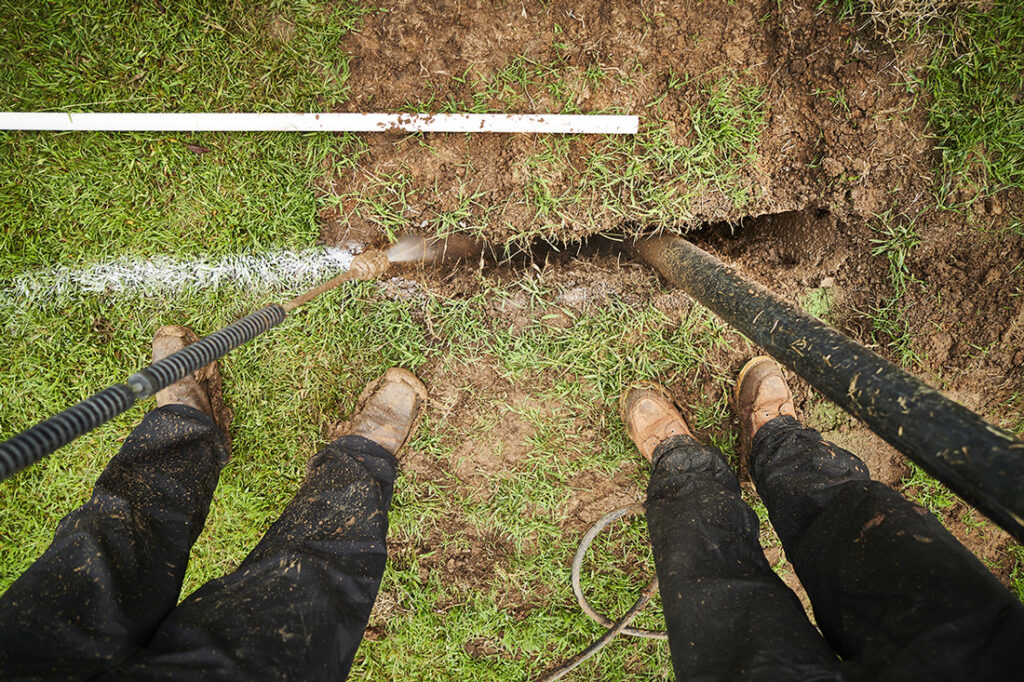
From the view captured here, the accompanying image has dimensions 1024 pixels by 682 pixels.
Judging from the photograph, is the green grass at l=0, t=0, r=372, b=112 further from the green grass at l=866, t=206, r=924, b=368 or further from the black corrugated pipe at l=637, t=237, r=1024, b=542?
the green grass at l=866, t=206, r=924, b=368

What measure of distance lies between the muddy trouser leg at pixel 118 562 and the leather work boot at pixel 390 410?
0.60 m

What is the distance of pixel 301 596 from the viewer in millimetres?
1514

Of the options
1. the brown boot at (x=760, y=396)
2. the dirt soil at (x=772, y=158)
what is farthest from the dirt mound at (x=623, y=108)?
the brown boot at (x=760, y=396)

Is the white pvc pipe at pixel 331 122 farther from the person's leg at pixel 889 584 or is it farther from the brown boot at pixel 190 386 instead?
the person's leg at pixel 889 584

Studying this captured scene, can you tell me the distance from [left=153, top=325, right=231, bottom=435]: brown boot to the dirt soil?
2.57 ft

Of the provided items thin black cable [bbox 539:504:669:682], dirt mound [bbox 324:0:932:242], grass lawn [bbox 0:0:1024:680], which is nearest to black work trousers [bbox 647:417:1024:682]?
thin black cable [bbox 539:504:669:682]

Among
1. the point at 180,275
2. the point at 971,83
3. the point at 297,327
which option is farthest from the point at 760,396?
the point at 180,275

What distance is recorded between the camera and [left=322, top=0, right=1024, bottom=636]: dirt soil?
7.06ft

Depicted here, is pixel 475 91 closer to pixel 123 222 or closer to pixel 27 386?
pixel 123 222

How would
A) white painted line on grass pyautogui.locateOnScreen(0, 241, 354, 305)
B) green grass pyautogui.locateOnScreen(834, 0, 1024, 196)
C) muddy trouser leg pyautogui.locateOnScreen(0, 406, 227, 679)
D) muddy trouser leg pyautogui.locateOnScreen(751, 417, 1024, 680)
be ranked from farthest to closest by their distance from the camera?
white painted line on grass pyautogui.locateOnScreen(0, 241, 354, 305)
green grass pyautogui.locateOnScreen(834, 0, 1024, 196)
muddy trouser leg pyautogui.locateOnScreen(0, 406, 227, 679)
muddy trouser leg pyautogui.locateOnScreen(751, 417, 1024, 680)

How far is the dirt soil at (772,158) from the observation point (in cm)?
215

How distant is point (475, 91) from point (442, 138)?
24cm

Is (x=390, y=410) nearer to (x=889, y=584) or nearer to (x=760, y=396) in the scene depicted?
(x=760, y=396)

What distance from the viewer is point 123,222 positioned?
2330 millimetres
